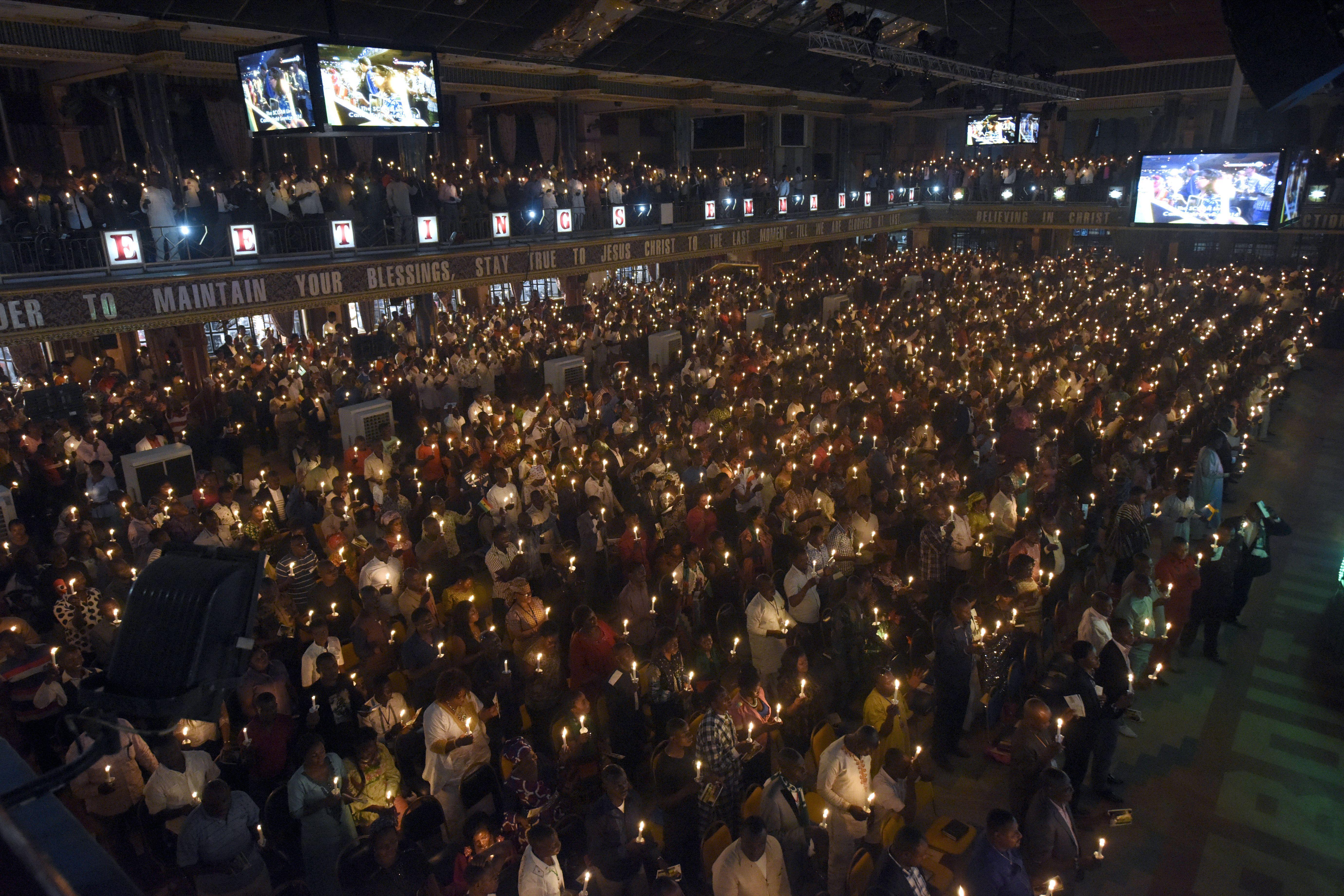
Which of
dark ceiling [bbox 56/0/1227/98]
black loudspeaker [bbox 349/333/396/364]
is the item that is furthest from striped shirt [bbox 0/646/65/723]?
black loudspeaker [bbox 349/333/396/364]

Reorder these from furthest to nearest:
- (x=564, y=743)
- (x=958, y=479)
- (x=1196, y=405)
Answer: (x=1196, y=405) < (x=958, y=479) < (x=564, y=743)

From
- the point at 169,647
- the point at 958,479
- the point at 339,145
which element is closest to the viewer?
the point at 169,647

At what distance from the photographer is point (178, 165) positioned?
17484 mm

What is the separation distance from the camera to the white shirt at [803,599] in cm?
722

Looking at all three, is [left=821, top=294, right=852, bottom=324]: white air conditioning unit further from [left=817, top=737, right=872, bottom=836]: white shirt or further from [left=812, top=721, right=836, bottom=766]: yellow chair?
[left=817, top=737, right=872, bottom=836]: white shirt

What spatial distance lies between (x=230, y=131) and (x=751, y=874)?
24.5 m

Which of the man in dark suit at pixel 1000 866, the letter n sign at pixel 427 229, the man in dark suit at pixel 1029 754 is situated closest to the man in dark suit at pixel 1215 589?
the man in dark suit at pixel 1029 754

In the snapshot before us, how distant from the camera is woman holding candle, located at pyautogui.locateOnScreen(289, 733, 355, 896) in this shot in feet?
15.9

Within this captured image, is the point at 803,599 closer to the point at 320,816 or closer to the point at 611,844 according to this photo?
the point at 611,844

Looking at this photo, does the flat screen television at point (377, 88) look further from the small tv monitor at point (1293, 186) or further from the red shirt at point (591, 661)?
the small tv monitor at point (1293, 186)

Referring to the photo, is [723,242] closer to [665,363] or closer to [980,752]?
[665,363]

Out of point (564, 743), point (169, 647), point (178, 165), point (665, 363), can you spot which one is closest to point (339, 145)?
point (178, 165)

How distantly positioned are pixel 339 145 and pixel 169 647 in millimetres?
26576

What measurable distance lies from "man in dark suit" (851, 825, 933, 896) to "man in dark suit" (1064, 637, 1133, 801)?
2.35m
